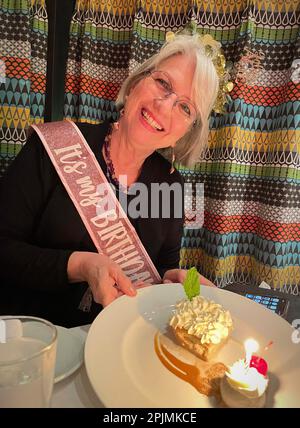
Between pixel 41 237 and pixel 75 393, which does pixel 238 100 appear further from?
pixel 75 393

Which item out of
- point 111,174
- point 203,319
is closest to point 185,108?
point 111,174

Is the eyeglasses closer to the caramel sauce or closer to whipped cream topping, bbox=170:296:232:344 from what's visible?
whipped cream topping, bbox=170:296:232:344

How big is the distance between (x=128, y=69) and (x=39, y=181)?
949mm

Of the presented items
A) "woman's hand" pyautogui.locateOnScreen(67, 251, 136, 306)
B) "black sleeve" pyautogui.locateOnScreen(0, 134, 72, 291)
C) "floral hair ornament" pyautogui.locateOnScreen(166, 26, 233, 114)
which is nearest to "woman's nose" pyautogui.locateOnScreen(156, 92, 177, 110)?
"floral hair ornament" pyautogui.locateOnScreen(166, 26, 233, 114)

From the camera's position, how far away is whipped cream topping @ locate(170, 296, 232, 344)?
749mm

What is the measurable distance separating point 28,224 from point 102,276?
→ 1.39 feet

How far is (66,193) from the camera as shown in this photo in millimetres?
1138

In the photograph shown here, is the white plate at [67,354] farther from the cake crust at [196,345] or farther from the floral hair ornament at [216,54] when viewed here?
the floral hair ornament at [216,54]

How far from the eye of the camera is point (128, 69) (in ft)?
5.66

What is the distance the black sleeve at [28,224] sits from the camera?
0.97 m

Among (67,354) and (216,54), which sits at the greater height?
(216,54)

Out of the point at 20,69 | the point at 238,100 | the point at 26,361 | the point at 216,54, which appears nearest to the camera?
the point at 26,361

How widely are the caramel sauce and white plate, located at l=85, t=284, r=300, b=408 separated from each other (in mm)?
16
